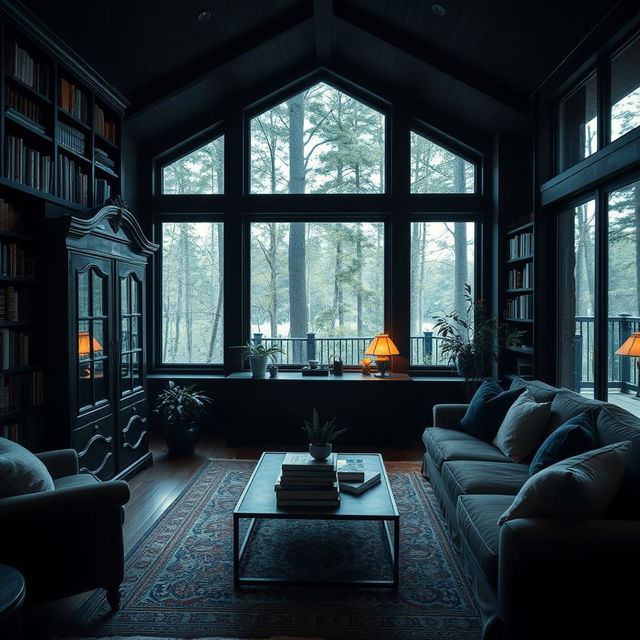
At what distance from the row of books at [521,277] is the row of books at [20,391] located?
14.0 ft

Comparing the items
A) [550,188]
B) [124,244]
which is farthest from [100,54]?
[550,188]

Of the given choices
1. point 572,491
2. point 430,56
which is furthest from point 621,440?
point 430,56

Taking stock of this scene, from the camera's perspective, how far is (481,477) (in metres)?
2.75

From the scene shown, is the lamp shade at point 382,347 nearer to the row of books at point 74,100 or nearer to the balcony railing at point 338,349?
the balcony railing at point 338,349

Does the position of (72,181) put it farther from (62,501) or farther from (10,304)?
(62,501)

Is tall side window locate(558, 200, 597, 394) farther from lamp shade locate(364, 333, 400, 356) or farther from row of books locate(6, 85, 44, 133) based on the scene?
row of books locate(6, 85, 44, 133)

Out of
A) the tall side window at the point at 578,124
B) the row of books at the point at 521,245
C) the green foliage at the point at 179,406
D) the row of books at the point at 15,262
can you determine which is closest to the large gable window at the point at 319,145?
the row of books at the point at 521,245

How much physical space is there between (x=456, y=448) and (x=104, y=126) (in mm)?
3964

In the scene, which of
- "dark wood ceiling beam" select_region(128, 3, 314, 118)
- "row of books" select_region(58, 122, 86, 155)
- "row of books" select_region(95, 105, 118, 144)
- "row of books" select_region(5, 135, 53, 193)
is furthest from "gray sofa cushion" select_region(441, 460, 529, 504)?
"dark wood ceiling beam" select_region(128, 3, 314, 118)

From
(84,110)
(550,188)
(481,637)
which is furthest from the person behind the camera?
(550,188)

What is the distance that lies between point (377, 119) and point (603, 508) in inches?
187

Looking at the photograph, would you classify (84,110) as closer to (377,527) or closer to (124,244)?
(124,244)

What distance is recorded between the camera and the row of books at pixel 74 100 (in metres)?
3.68

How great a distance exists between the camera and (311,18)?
4.74m
